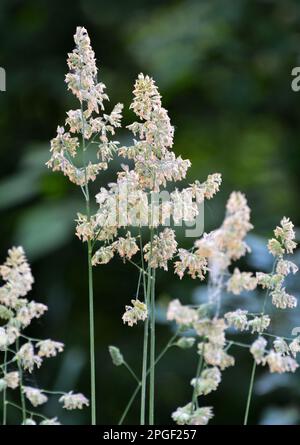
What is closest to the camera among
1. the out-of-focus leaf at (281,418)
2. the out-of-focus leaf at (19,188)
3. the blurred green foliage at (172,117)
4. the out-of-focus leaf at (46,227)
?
the out-of-focus leaf at (281,418)

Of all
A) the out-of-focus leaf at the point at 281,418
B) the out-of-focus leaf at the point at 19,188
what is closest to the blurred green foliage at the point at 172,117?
the out-of-focus leaf at the point at 19,188

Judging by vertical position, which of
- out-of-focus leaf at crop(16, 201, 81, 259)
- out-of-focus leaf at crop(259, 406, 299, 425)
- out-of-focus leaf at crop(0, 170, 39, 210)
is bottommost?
out-of-focus leaf at crop(259, 406, 299, 425)

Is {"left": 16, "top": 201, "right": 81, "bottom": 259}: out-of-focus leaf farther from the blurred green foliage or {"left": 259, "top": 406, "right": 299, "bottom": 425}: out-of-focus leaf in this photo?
{"left": 259, "top": 406, "right": 299, "bottom": 425}: out-of-focus leaf

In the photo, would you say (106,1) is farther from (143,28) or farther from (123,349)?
(123,349)

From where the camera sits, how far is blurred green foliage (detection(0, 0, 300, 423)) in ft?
9.89

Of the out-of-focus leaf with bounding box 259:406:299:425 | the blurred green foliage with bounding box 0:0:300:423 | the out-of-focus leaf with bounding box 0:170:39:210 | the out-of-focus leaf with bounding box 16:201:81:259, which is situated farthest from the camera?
the blurred green foliage with bounding box 0:0:300:423

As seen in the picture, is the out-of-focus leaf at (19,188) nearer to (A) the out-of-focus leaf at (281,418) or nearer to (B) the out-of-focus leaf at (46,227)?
(B) the out-of-focus leaf at (46,227)

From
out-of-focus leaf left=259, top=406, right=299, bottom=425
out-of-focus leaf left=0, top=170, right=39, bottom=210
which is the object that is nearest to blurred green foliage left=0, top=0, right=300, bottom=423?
out-of-focus leaf left=0, top=170, right=39, bottom=210

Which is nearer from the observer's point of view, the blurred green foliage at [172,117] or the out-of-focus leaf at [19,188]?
the out-of-focus leaf at [19,188]

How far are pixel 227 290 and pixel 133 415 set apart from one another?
2.68m

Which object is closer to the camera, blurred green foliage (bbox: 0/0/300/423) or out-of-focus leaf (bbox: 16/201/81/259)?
out-of-focus leaf (bbox: 16/201/81/259)

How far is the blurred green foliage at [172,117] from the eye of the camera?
3.01 m

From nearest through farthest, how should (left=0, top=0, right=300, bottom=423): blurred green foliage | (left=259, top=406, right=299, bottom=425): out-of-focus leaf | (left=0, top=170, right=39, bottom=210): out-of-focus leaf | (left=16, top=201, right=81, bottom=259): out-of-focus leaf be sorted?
(left=259, top=406, right=299, bottom=425): out-of-focus leaf < (left=16, top=201, right=81, bottom=259): out-of-focus leaf < (left=0, top=170, right=39, bottom=210): out-of-focus leaf < (left=0, top=0, right=300, bottom=423): blurred green foliage
